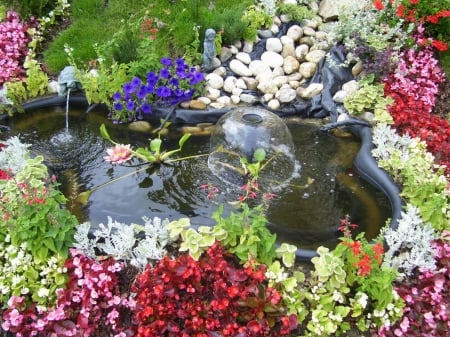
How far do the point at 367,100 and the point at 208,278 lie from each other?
3.09 m

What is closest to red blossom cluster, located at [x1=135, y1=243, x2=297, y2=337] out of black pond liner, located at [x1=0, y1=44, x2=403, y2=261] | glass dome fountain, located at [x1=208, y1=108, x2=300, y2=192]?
glass dome fountain, located at [x1=208, y1=108, x2=300, y2=192]

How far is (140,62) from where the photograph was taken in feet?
18.7

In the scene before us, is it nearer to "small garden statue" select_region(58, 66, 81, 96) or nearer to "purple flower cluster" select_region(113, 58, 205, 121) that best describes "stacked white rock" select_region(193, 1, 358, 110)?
"purple flower cluster" select_region(113, 58, 205, 121)

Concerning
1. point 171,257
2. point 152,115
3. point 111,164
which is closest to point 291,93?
point 152,115

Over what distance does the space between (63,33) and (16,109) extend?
1493 millimetres

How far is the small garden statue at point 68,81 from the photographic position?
5.85 metres

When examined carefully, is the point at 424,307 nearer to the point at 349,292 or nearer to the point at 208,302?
the point at 349,292

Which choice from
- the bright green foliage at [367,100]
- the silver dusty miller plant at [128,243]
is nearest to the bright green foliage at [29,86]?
the silver dusty miller plant at [128,243]

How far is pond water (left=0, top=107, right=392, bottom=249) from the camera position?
4.25 meters

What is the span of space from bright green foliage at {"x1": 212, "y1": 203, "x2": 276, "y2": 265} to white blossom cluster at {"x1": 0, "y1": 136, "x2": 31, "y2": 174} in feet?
6.00

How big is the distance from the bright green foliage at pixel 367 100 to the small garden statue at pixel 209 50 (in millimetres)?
1691

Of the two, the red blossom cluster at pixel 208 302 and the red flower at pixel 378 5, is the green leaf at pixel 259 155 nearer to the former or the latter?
the red blossom cluster at pixel 208 302

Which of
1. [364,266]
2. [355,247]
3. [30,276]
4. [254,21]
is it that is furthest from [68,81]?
[364,266]

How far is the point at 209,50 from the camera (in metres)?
6.06
